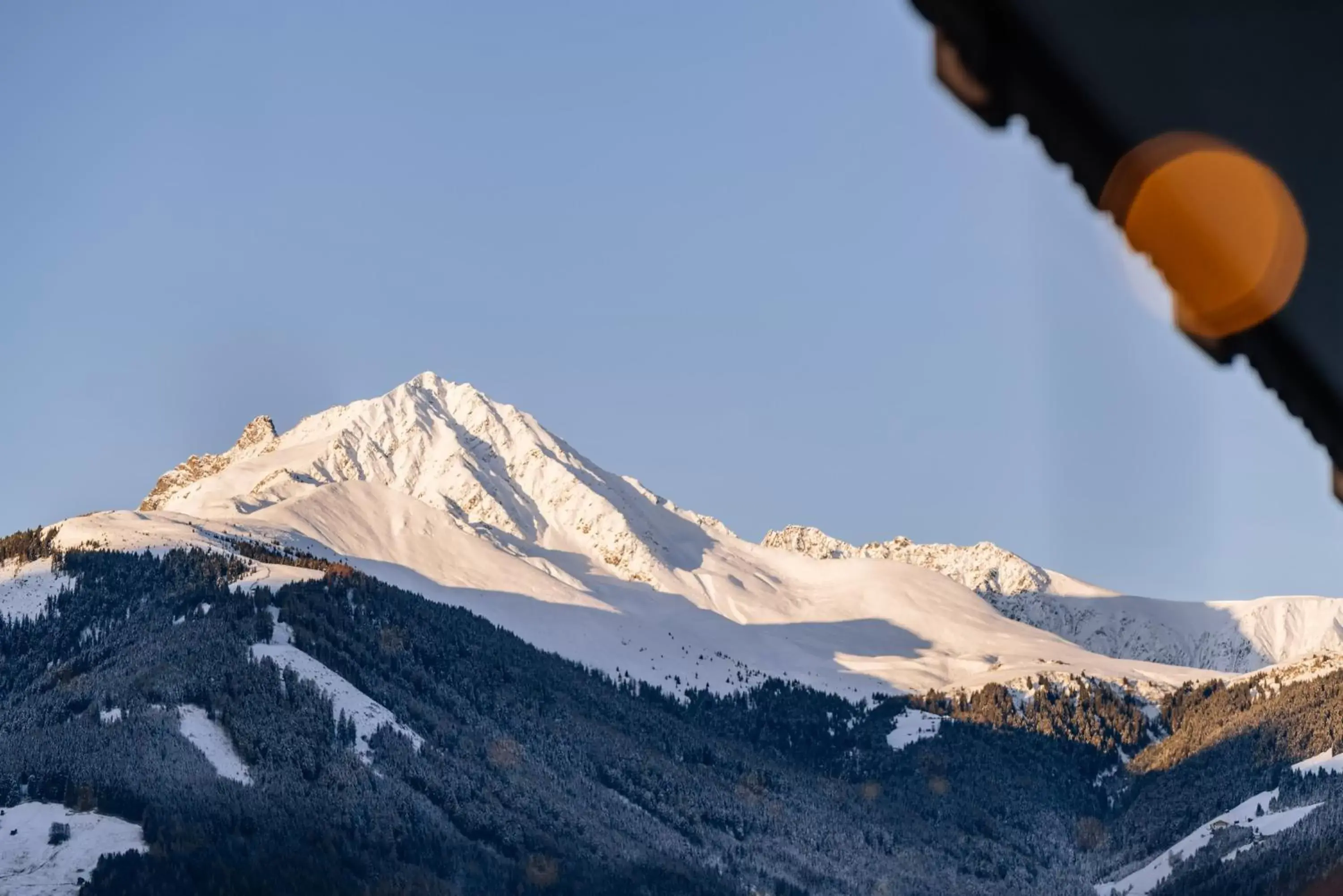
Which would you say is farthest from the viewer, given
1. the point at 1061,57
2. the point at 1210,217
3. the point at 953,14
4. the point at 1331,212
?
the point at 1331,212

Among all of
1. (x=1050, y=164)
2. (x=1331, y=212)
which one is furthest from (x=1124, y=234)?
(x=1331, y=212)

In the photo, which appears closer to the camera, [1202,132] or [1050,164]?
[1050,164]

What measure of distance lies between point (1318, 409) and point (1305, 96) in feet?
6.29

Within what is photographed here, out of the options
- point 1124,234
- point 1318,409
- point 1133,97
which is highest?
point 1133,97

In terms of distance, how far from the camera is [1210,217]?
8.62 m

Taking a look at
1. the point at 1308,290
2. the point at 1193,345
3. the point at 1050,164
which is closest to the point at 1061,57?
the point at 1050,164

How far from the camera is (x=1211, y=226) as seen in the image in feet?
28.4

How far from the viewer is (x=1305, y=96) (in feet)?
28.8

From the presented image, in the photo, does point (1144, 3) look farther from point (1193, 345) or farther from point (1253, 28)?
point (1193, 345)

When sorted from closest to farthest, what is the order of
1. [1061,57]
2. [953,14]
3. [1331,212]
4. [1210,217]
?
[953,14] < [1061,57] < [1210,217] < [1331,212]

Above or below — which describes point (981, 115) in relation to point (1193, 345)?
above

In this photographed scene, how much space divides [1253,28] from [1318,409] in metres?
2.41

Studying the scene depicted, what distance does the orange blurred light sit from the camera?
840 cm

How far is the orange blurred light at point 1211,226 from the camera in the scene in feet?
27.6
